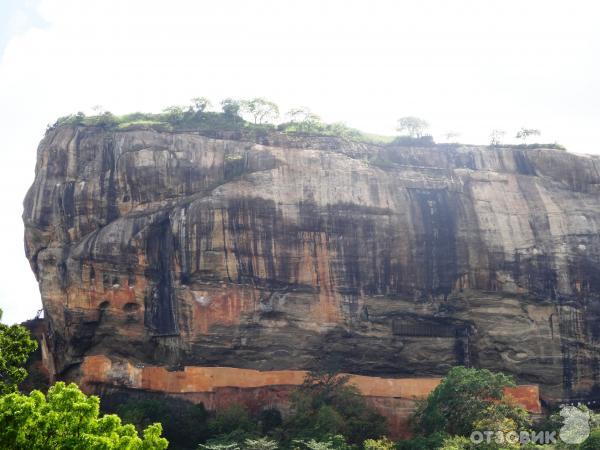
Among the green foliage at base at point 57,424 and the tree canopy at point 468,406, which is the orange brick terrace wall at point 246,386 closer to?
the tree canopy at point 468,406

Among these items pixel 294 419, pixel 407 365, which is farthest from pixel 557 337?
pixel 294 419

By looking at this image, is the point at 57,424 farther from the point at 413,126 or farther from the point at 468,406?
the point at 413,126

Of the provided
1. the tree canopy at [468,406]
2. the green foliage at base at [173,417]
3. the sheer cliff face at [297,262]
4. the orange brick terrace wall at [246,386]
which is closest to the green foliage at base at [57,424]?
the green foliage at base at [173,417]

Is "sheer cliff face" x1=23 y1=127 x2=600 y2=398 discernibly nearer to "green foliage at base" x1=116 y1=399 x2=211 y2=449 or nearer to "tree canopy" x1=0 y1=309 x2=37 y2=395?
"green foliage at base" x1=116 y1=399 x2=211 y2=449

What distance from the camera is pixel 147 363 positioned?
2695cm

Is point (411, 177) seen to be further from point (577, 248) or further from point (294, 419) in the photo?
point (294, 419)

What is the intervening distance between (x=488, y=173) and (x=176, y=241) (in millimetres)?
12920

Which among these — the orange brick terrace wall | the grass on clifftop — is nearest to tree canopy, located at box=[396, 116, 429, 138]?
the grass on clifftop

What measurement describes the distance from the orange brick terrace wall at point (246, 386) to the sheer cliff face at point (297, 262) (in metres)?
0.43

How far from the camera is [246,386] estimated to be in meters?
26.5
